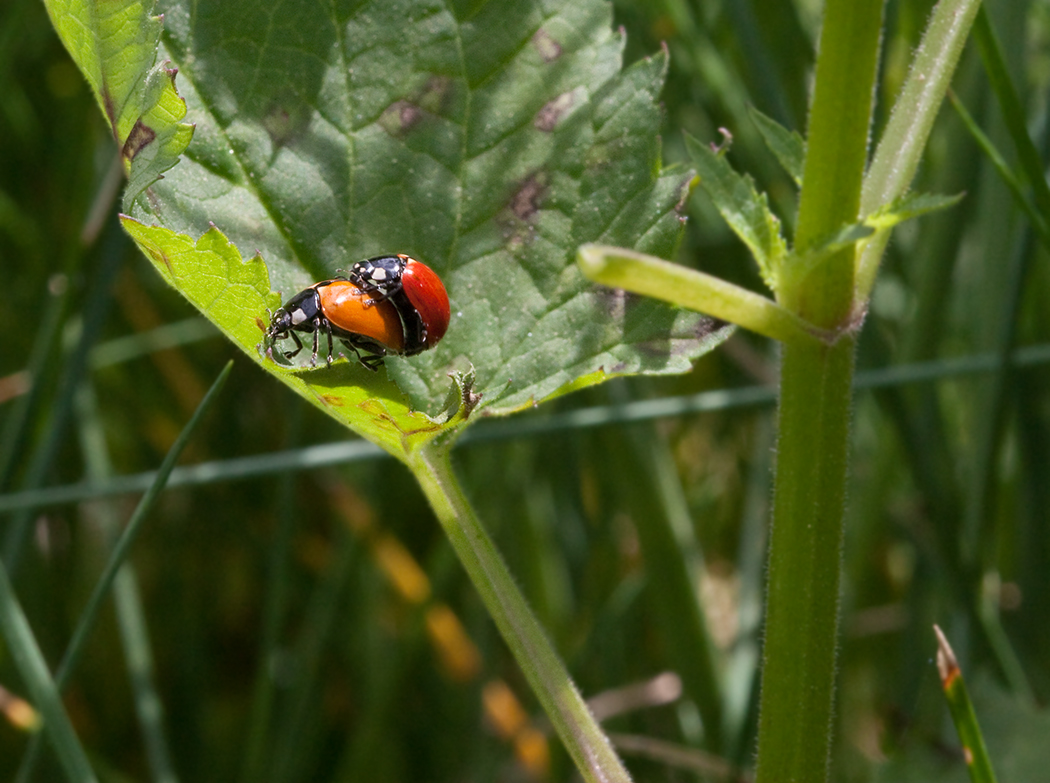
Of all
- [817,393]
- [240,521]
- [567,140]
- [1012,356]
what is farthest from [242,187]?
[240,521]

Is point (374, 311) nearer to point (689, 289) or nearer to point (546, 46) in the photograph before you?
point (546, 46)

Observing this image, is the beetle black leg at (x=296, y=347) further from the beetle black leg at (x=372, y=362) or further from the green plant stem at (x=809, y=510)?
the green plant stem at (x=809, y=510)

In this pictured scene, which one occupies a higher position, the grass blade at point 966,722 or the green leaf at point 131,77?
the green leaf at point 131,77

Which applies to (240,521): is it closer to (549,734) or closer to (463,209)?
(549,734)

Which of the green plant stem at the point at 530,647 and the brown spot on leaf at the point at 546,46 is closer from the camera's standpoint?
the green plant stem at the point at 530,647

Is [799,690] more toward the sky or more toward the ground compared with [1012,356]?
more toward the sky

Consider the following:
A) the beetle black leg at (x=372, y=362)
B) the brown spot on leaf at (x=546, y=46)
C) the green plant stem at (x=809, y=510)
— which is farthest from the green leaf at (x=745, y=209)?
the beetle black leg at (x=372, y=362)
